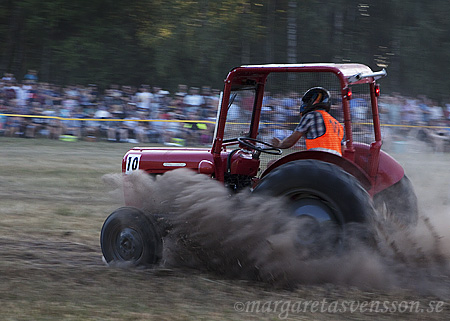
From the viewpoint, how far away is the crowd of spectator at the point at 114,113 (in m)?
16.5

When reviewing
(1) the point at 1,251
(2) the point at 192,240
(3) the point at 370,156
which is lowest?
(1) the point at 1,251

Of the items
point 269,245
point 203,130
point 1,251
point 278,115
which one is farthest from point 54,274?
point 203,130

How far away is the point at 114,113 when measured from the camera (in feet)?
57.1

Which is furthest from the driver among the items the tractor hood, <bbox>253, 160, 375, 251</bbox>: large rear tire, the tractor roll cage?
the tractor hood

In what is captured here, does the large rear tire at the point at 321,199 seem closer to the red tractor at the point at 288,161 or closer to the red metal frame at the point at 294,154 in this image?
the red tractor at the point at 288,161

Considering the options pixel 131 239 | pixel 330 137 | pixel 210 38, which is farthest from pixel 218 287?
pixel 210 38

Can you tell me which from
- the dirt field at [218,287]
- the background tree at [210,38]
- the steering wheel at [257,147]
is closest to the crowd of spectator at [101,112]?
the background tree at [210,38]

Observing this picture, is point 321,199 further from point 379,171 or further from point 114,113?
point 114,113

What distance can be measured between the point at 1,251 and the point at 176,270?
181 cm

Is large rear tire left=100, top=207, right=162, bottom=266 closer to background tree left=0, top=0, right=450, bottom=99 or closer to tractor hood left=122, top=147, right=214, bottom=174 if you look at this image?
tractor hood left=122, top=147, right=214, bottom=174

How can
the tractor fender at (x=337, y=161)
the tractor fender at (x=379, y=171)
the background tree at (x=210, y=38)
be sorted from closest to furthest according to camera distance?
the tractor fender at (x=337, y=161) < the tractor fender at (x=379, y=171) < the background tree at (x=210, y=38)

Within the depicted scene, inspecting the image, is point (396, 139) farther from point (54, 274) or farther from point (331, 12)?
point (331, 12)

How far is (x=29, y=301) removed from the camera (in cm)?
418

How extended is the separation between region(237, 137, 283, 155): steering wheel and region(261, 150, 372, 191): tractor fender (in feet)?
1.12
